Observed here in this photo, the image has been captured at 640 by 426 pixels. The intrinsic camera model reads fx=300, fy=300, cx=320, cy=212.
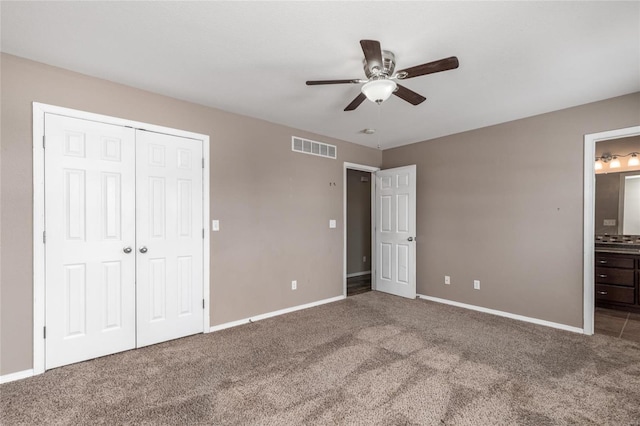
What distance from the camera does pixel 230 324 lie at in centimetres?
349

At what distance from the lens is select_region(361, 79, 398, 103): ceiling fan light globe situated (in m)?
2.11

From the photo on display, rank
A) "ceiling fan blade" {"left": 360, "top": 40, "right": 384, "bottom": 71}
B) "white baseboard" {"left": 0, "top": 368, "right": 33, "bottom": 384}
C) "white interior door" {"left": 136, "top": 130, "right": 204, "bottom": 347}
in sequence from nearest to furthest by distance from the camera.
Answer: "ceiling fan blade" {"left": 360, "top": 40, "right": 384, "bottom": 71} < "white baseboard" {"left": 0, "top": 368, "right": 33, "bottom": 384} < "white interior door" {"left": 136, "top": 130, "right": 204, "bottom": 347}

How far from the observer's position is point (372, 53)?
1.87 meters

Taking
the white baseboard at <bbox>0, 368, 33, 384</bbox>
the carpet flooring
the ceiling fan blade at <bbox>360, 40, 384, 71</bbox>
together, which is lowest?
the carpet flooring

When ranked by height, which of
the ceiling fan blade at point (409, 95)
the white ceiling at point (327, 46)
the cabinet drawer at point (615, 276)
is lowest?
the cabinet drawer at point (615, 276)

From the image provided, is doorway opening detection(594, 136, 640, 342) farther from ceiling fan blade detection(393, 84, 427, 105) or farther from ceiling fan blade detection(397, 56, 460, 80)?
ceiling fan blade detection(397, 56, 460, 80)

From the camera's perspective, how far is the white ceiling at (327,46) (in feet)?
5.99

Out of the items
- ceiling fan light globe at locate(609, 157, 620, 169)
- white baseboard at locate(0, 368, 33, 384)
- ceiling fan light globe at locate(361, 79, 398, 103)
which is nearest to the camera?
ceiling fan light globe at locate(361, 79, 398, 103)

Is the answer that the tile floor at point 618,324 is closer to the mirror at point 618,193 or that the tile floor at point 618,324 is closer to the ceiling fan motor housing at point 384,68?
the mirror at point 618,193

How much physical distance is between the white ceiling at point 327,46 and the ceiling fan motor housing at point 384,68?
60 mm

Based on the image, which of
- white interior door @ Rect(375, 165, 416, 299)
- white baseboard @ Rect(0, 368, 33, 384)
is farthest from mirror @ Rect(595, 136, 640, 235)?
white baseboard @ Rect(0, 368, 33, 384)

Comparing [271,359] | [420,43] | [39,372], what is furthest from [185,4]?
[39,372]

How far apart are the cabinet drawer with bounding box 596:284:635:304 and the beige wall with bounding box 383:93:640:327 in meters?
1.41

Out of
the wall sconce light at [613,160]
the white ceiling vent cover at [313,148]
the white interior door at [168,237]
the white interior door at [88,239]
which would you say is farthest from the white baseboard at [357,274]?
the wall sconce light at [613,160]
